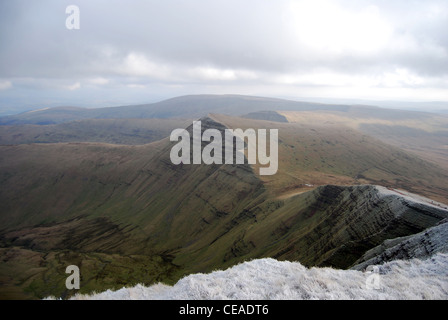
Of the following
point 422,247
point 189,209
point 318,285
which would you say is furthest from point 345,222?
point 189,209

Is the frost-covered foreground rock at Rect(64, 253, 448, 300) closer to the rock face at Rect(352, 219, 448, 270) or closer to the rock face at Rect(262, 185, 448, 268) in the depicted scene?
the rock face at Rect(352, 219, 448, 270)

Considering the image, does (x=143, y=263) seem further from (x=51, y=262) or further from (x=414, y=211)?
(x=414, y=211)

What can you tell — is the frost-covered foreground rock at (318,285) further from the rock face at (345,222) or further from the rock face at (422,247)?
the rock face at (345,222)

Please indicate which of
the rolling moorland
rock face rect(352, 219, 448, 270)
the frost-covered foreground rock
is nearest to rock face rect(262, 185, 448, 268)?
the rolling moorland

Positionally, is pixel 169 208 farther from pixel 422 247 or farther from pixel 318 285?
pixel 318 285

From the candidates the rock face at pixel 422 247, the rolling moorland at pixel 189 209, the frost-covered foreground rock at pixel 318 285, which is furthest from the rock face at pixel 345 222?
the frost-covered foreground rock at pixel 318 285
